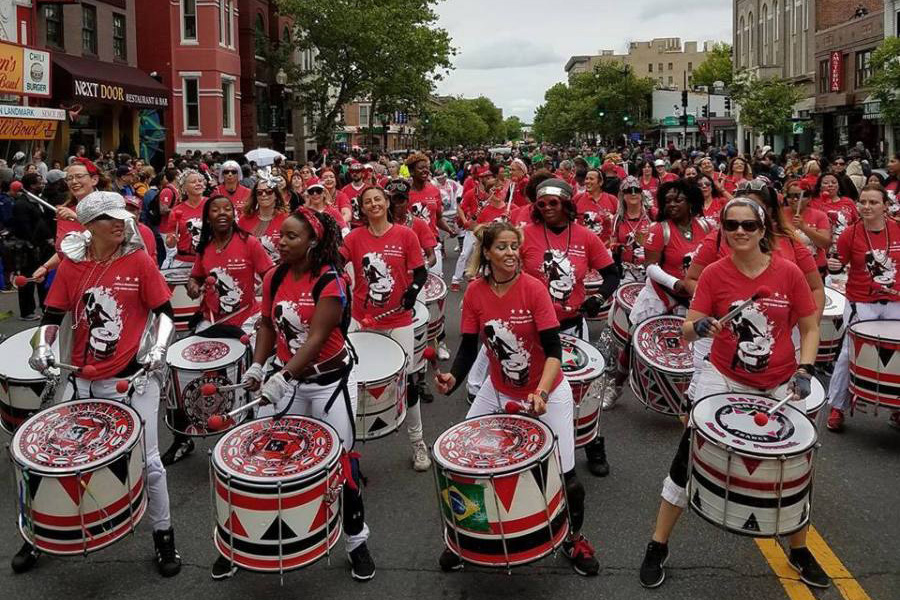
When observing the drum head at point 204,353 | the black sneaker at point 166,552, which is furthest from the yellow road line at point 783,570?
the drum head at point 204,353

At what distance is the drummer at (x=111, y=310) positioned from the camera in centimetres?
481

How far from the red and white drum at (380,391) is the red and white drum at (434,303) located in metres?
2.34

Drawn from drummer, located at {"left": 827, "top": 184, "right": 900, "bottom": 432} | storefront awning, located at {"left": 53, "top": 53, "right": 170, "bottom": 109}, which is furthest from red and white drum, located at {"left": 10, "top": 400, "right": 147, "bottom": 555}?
storefront awning, located at {"left": 53, "top": 53, "right": 170, "bottom": 109}

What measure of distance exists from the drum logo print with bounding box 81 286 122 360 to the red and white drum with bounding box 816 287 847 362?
5696 millimetres

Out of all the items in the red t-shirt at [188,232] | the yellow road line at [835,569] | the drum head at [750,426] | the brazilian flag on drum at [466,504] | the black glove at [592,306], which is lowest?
the yellow road line at [835,569]

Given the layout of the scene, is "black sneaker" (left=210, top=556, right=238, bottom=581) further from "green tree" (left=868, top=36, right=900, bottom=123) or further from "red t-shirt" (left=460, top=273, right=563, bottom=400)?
"green tree" (left=868, top=36, right=900, bottom=123)

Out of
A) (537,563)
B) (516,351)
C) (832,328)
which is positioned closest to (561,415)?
(516,351)

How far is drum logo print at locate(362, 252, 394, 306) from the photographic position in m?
6.95

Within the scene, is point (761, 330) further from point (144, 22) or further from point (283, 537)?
point (144, 22)

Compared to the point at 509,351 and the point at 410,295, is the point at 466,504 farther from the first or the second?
the point at 410,295

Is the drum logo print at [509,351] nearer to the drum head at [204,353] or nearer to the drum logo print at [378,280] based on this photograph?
the drum head at [204,353]

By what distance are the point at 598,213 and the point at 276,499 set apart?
7.76m

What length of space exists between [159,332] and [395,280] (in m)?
2.40

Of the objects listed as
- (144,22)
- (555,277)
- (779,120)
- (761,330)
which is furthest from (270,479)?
(779,120)
